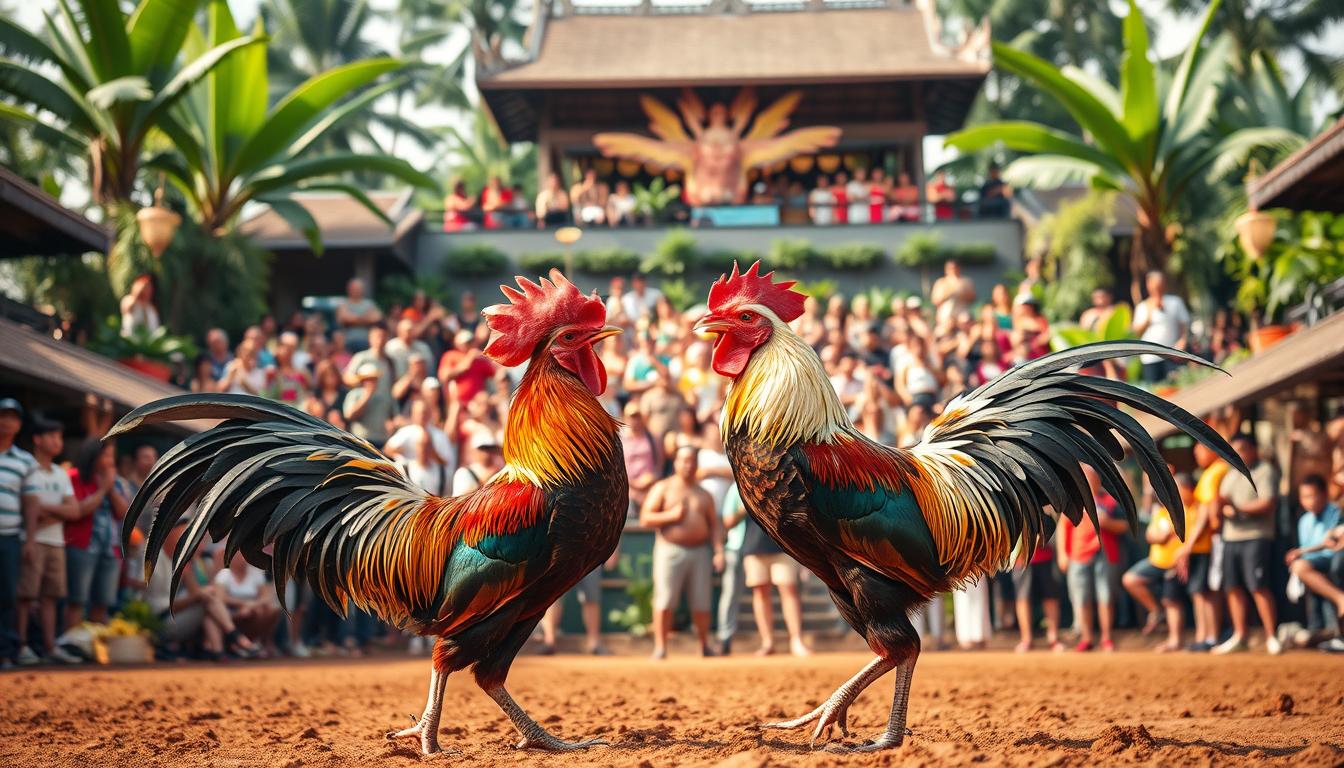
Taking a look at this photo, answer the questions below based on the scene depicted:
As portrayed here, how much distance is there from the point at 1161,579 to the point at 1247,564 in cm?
110

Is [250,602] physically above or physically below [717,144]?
below

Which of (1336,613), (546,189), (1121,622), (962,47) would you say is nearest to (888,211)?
(962,47)

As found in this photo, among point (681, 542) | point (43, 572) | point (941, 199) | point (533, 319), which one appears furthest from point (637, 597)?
point (941, 199)

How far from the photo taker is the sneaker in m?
11.3

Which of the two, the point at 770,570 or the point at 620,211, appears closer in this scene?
the point at 770,570

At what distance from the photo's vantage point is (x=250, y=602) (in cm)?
1295

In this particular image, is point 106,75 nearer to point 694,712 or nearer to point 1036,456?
point 694,712

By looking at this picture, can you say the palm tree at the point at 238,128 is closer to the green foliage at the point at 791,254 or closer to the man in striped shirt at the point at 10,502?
the green foliage at the point at 791,254

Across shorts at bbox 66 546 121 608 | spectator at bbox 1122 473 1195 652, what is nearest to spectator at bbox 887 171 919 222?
spectator at bbox 1122 473 1195 652

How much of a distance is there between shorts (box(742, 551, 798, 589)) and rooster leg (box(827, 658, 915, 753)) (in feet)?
22.7

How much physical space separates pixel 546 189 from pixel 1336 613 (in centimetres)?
1933

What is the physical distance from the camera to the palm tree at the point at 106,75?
59.9ft

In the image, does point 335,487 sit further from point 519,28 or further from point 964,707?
point 519,28

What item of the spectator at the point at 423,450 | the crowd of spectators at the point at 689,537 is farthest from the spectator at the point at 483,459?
the spectator at the point at 423,450
